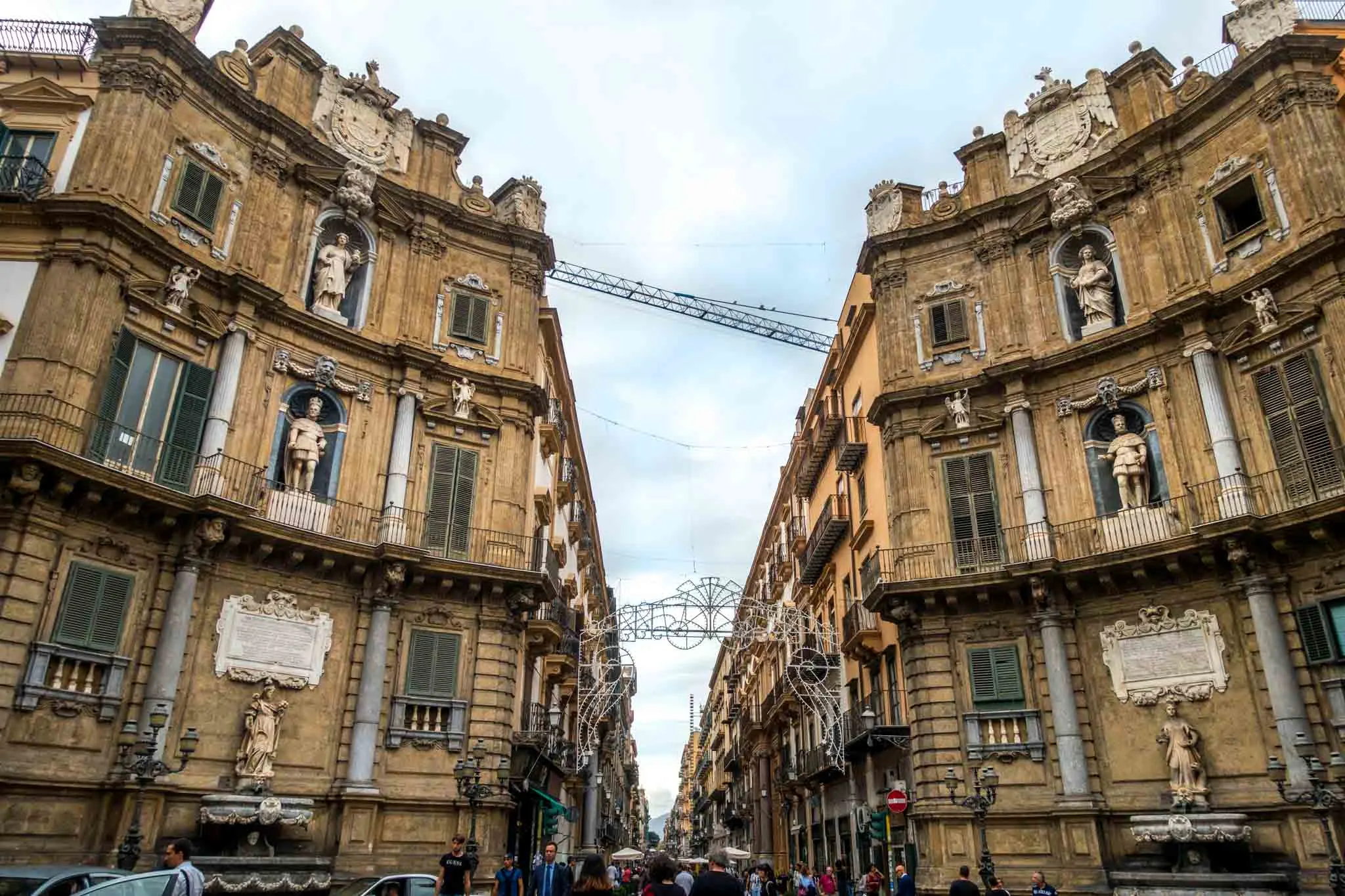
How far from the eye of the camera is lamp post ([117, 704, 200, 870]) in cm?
1377

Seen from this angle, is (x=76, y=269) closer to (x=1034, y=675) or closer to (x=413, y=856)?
(x=413, y=856)

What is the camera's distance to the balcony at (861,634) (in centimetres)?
2522

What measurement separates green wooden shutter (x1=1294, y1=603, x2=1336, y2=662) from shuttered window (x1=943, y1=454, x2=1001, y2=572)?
6275 millimetres

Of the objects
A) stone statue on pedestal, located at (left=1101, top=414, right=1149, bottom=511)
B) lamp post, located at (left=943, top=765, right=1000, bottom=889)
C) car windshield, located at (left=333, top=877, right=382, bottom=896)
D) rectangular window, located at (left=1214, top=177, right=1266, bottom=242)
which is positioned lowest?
car windshield, located at (left=333, top=877, right=382, bottom=896)

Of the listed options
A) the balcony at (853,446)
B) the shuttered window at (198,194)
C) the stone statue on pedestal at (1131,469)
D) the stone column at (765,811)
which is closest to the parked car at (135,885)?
the shuttered window at (198,194)

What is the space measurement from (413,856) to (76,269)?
1350 cm

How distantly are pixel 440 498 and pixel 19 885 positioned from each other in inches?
510

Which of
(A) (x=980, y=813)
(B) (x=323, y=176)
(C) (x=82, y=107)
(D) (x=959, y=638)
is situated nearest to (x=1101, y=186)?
(D) (x=959, y=638)

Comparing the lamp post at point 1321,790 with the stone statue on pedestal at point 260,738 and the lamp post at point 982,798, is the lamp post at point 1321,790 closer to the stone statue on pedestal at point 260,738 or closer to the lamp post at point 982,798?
the lamp post at point 982,798

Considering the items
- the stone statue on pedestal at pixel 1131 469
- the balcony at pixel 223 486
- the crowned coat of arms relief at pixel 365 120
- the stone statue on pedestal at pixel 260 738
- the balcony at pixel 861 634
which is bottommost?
the stone statue on pedestal at pixel 260 738

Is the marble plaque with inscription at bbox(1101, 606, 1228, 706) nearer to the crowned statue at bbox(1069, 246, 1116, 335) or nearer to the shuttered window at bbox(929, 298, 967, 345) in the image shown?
the crowned statue at bbox(1069, 246, 1116, 335)

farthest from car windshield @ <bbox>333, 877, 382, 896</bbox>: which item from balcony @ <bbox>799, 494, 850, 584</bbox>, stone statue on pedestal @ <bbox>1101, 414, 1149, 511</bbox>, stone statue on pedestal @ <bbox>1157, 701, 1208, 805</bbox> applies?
balcony @ <bbox>799, 494, 850, 584</bbox>

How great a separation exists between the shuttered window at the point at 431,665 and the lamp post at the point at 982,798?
1130cm

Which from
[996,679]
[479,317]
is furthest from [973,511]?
[479,317]
